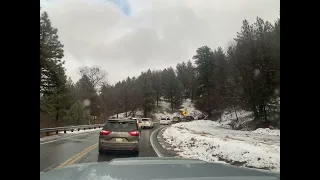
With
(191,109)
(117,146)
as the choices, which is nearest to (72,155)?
(117,146)

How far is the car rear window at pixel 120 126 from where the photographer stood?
12554mm

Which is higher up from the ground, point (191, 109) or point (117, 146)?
point (117, 146)

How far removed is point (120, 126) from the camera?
41.6ft

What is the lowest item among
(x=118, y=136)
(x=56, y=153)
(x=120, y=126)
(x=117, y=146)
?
(x=56, y=153)

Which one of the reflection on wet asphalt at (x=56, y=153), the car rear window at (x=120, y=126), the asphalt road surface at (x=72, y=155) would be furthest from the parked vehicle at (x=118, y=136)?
the reflection on wet asphalt at (x=56, y=153)

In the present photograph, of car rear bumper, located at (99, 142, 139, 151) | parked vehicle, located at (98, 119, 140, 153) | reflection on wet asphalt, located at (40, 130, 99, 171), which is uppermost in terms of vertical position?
parked vehicle, located at (98, 119, 140, 153)

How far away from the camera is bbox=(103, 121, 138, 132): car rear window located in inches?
494

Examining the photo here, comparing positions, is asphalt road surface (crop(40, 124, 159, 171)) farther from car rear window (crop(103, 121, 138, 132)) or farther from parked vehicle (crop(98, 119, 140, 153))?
car rear window (crop(103, 121, 138, 132))

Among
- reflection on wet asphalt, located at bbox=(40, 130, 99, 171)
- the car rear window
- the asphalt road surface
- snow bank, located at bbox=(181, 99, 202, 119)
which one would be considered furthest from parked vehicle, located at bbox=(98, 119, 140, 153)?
snow bank, located at bbox=(181, 99, 202, 119)

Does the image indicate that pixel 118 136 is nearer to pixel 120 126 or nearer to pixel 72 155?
pixel 120 126
